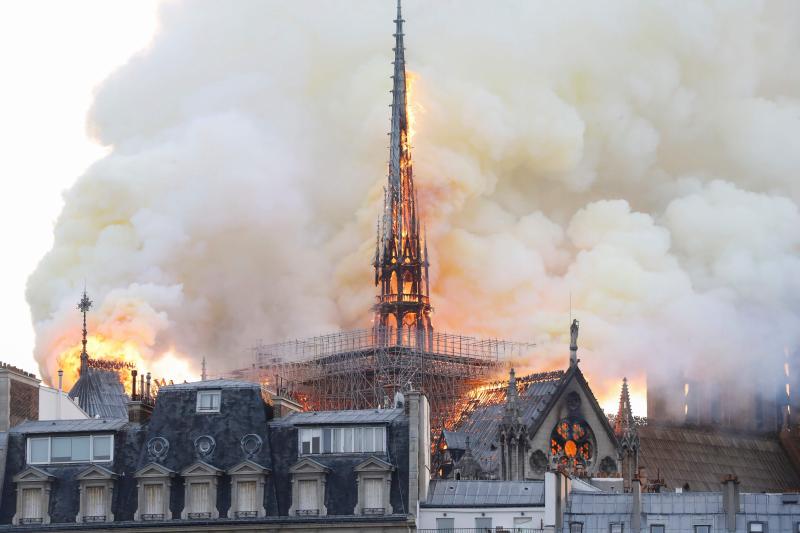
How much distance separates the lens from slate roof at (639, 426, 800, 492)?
179 m

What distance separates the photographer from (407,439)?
3898 inches

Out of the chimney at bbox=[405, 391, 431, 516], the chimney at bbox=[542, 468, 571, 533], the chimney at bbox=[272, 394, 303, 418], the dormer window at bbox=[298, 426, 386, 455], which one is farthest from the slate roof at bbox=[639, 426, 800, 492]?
the dormer window at bbox=[298, 426, 386, 455]

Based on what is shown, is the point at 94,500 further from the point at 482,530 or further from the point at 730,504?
the point at 730,504

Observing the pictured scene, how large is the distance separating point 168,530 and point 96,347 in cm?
7147

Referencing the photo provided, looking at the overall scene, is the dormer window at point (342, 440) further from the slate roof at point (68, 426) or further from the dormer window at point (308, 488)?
the slate roof at point (68, 426)

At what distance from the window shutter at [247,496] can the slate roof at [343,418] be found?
3.14 metres

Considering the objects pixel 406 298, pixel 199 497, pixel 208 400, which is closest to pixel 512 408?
pixel 406 298

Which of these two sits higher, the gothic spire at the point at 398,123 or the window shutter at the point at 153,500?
the gothic spire at the point at 398,123

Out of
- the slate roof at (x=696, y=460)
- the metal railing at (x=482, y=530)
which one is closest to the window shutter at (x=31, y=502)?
the metal railing at (x=482, y=530)

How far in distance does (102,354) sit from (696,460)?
45.6 meters

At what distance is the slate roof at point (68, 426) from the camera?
10200cm

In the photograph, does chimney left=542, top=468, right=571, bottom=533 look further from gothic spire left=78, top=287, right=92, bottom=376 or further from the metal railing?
gothic spire left=78, top=287, right=92, bottom=376

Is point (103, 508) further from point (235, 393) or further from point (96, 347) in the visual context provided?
point (96, 347)

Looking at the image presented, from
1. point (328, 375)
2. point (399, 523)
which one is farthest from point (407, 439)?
point (328, 375)
